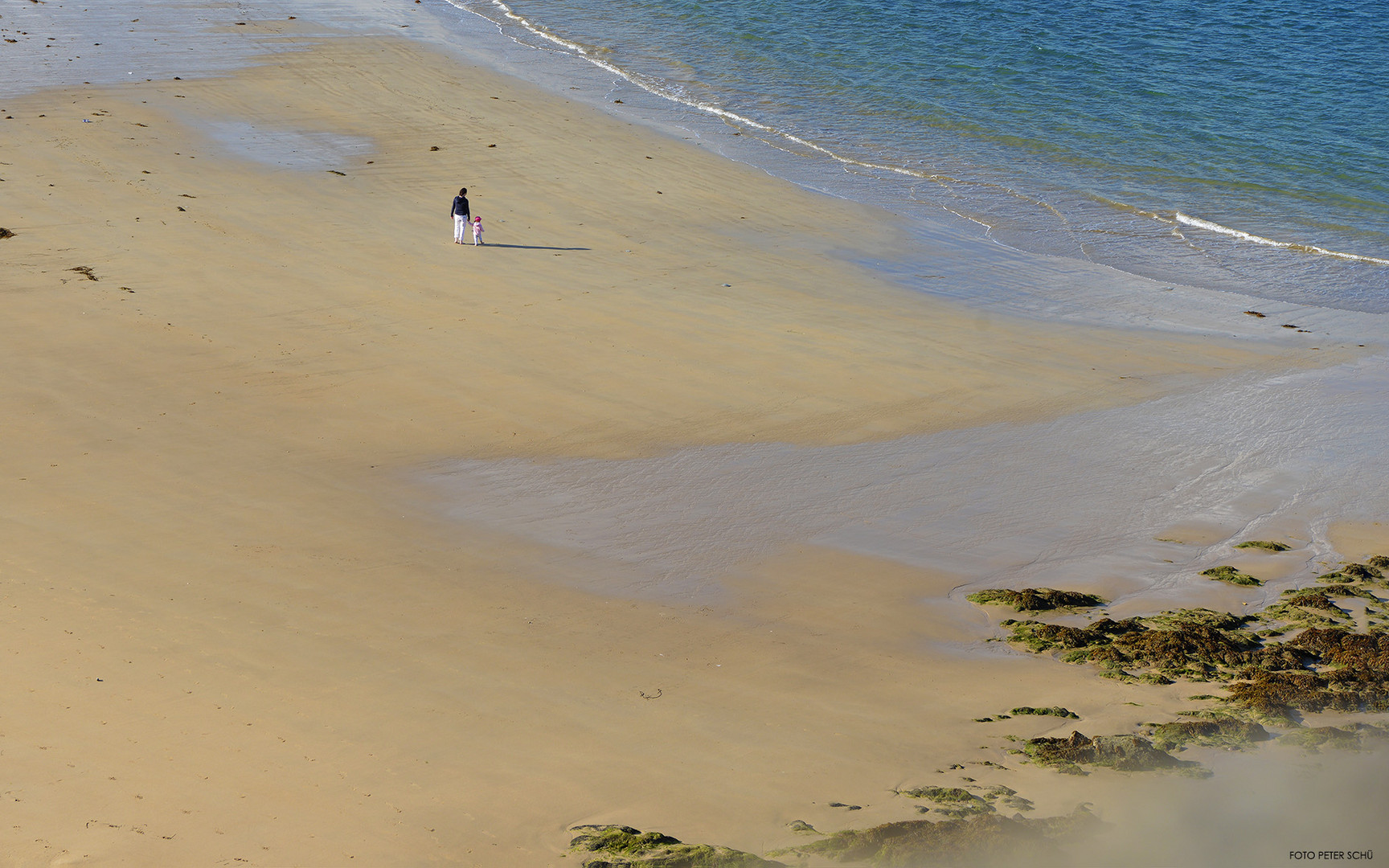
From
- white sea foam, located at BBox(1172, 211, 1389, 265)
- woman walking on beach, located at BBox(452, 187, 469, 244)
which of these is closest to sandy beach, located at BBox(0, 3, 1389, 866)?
woman walking on beach, located at BBox(452, 187, 469, 244)

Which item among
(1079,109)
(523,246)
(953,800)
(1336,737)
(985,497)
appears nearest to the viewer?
(953,800)

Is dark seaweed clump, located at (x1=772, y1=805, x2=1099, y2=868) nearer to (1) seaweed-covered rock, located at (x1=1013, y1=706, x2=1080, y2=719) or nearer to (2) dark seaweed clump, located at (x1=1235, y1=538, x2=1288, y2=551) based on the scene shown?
(1) seaweed-covered rock, located at (x1=1013, y1=706, x2=1080, y2=719)

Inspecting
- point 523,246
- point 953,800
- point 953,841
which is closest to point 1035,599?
point 953,800

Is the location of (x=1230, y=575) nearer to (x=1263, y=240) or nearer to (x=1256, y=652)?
(x=1256, y=652)

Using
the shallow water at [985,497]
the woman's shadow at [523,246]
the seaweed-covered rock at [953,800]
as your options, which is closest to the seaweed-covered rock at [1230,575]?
the shallow water at [985,497]

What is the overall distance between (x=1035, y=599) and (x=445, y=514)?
472 centimetres

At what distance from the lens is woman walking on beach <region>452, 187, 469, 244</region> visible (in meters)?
15.0

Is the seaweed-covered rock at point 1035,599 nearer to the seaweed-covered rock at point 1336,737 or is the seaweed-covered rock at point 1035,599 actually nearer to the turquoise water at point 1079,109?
the seaweed-covered rock at point 1336,737

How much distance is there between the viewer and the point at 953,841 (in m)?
5.57

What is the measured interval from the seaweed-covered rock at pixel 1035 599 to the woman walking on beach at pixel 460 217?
9436 mm

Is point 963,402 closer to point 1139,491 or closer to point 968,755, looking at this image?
point 1139,491

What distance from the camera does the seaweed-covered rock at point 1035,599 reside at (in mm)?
8203

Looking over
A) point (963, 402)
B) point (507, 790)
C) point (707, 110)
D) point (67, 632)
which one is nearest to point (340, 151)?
point (707, 110)

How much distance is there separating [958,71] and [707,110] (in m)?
7.28
